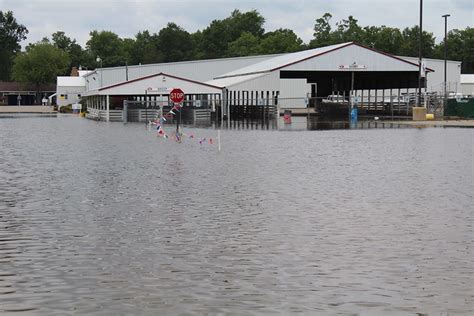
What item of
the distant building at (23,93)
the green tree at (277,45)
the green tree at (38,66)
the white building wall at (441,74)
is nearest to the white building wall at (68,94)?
the green tree at (38,66)

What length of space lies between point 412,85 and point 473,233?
64.1 m

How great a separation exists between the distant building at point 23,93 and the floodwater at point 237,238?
5901 inches

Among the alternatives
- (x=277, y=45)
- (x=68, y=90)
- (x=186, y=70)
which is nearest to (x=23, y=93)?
(x=68, y=90)

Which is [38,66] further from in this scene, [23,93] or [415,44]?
[415,44]

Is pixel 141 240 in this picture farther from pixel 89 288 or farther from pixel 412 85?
pixel 412 85

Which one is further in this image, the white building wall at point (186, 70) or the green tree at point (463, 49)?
the green tree at point (463, 49)

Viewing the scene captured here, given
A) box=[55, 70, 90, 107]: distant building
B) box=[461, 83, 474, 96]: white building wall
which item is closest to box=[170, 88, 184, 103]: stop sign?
box=[461, 83, 474, 96]: white building wall

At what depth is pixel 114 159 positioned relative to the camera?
25.1m

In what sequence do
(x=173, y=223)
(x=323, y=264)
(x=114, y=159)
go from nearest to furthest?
(x=323, y=264) → (x=173, y=223) → (x=114, y=159)

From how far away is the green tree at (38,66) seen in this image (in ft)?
523

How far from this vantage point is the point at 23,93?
554ft

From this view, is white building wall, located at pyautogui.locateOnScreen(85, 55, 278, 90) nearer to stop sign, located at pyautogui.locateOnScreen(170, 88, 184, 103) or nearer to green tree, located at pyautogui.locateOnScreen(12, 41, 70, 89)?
green tree, located at pyautogui.locateOnScreen(12, 41, 70, 89)

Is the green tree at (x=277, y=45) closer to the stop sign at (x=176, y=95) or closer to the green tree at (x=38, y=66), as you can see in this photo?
the green tree at (x=38, y=66)

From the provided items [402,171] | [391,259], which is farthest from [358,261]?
[402,171]
